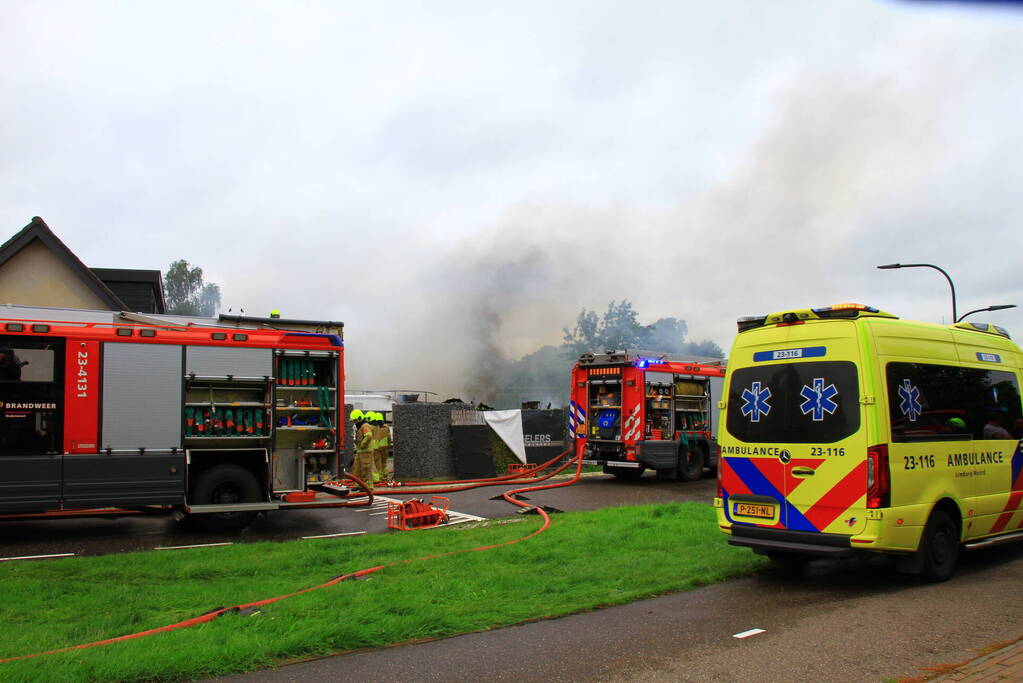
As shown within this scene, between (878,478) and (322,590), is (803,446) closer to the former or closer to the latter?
(878,478)

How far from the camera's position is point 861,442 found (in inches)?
247

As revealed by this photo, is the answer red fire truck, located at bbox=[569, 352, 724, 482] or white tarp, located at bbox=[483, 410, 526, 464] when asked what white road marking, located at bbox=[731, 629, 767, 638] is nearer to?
red fire truck, located at bbox=[569, 352, 724, 482]

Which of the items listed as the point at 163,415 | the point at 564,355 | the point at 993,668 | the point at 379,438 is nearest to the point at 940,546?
the point at 993,668

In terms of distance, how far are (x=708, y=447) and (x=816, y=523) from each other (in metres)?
11.9

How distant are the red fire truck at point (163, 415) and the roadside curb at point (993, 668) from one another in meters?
8.14

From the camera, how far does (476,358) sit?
108ft

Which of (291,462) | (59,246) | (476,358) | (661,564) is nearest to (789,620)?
(661,564)

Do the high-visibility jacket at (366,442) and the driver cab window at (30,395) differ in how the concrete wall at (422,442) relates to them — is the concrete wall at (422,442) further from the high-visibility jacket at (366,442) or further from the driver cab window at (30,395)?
the driver cab window at (30,395)

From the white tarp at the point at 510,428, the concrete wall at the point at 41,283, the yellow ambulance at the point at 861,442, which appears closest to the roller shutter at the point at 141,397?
the yellow ambulance at the point at 861,442

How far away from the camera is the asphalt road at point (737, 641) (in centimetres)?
440

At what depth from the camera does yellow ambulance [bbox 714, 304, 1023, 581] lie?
6.31 m

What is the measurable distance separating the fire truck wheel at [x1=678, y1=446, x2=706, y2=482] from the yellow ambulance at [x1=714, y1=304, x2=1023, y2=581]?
387 inches

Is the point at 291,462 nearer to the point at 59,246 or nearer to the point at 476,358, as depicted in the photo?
the point at 59,246

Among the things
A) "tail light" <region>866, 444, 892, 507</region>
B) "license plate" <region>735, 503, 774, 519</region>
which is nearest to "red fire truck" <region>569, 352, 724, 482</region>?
"license plate" <region>735, 503, 774, 519</region>
